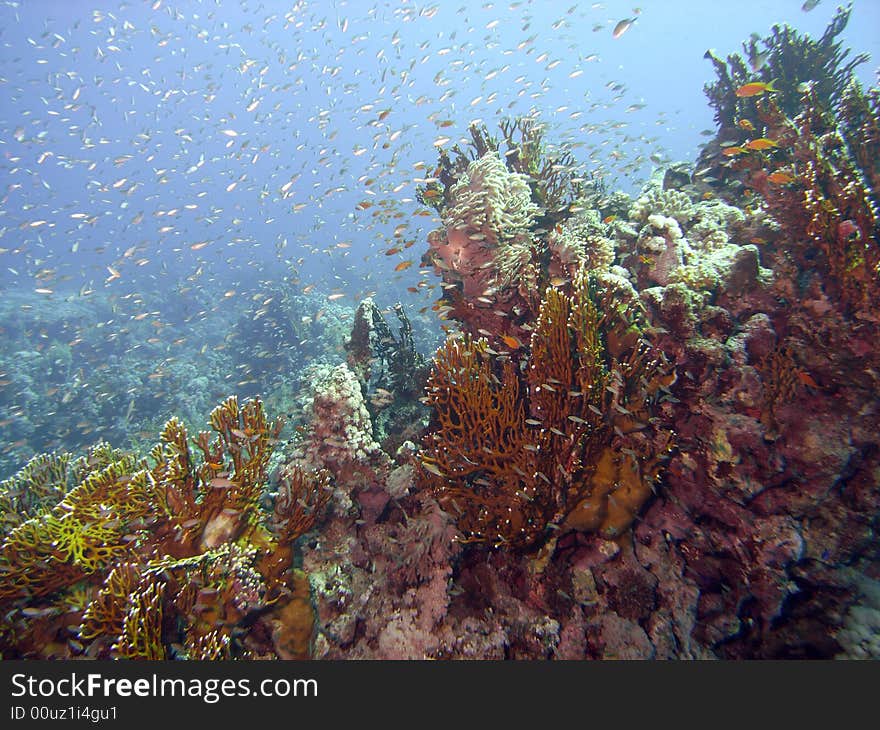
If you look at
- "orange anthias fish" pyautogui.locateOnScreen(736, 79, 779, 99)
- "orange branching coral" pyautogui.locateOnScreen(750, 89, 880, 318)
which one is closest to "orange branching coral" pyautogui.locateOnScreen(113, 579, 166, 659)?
"orange branching coral" pyautogui.locateOnScreen(750, 89, 880, 318)

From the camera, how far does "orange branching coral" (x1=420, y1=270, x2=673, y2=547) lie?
4.40 m

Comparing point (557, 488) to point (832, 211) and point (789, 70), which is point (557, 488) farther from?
point (789, 70)

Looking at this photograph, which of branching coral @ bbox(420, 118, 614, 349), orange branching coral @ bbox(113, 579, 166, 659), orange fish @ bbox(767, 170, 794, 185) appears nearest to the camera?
orange branching coral @ bbox(113, 579, 166, 659)

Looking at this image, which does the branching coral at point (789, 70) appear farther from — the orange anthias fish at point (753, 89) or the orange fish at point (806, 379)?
the orange fish at point (806, 379)

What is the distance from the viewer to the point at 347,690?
11.9 feet

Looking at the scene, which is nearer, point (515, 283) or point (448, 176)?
point (515, 283)

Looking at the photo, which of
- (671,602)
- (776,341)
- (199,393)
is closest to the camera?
(671,602)

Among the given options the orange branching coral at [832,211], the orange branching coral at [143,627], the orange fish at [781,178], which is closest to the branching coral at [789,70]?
the orange branching coral at [832,211]

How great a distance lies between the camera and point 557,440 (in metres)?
4.59

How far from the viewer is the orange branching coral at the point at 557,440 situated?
4.40m

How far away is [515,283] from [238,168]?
210 meters

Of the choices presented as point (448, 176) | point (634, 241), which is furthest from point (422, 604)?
point (448, 176)

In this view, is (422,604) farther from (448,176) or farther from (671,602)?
(448,176)

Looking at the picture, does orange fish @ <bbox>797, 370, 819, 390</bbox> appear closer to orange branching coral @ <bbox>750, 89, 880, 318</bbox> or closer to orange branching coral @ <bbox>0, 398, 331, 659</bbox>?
orange branching coral @ <bbox>750, 89, 880, 318</bbox>
